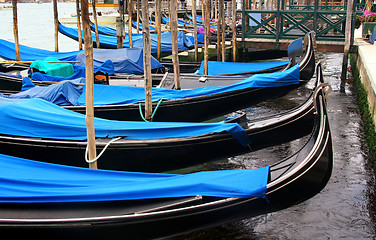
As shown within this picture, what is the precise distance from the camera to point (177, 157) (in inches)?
229

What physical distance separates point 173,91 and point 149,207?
381 cm

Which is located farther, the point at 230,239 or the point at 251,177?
the point at 230,239

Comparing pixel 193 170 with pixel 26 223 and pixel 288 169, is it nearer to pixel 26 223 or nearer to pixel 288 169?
pixel 288 169

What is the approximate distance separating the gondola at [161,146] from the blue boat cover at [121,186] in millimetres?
1232

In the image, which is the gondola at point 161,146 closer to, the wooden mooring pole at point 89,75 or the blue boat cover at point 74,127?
the blue boat cover at point 74,127

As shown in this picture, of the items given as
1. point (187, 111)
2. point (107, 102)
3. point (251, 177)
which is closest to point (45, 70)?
point (107, 102)

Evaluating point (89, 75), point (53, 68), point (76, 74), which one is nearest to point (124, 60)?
point (76, 74)

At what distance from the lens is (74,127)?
5824 mm

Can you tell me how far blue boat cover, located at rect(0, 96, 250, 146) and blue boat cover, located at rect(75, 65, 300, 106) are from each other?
5.16ft

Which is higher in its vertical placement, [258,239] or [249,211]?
[249,211]

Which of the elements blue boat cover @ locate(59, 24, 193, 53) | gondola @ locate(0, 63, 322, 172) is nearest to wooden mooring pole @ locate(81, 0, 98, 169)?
gondola @ locate(0, 63, 322, 172)

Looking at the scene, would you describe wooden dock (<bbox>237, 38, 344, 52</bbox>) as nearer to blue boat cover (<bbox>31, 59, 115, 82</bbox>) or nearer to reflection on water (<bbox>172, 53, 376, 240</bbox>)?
reflection on water (<bbox>172, 53, 376, 240</bbox>)

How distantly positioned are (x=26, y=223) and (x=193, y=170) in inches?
128

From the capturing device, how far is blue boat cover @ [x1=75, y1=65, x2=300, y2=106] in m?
7.52
